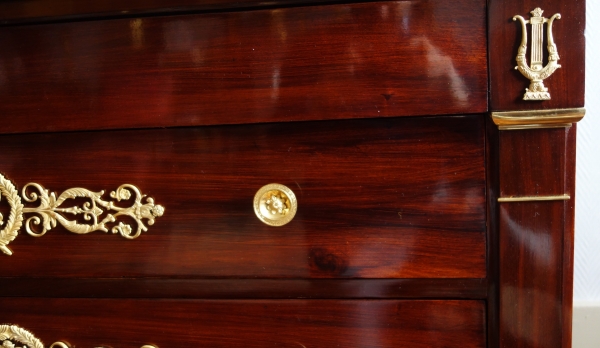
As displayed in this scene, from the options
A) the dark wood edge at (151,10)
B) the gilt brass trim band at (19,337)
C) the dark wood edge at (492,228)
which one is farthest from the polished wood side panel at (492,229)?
the gilt brass trim band at (19,337)

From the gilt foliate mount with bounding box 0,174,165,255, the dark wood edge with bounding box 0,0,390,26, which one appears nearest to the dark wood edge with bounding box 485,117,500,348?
the dark wood edge with bounding box 0,0,390,26

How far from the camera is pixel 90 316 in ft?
1.58

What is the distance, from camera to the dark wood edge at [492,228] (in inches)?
16.1

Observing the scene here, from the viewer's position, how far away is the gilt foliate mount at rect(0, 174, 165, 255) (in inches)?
17.8

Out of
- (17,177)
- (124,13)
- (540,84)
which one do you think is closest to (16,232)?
(17,177)

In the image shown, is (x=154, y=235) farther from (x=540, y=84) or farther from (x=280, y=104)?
(x=540, y=84)

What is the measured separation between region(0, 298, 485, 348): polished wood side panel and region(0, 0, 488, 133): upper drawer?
0.17 m

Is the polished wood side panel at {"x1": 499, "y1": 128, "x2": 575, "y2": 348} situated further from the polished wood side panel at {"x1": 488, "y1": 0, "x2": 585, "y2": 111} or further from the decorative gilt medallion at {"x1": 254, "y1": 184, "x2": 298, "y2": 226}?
the decorative gilt medallion at {"x1": 254, "y1": 184, "x2": 298, "y2": 226}

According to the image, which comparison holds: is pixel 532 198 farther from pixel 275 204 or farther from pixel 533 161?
pixel 275 204

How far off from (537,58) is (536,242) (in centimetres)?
15

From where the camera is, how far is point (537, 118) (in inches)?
15.2

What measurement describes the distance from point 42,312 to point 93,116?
208mm

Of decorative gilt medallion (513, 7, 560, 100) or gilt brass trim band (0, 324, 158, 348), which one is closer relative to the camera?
decorative gilt medallion (513, 7, 560, 100)

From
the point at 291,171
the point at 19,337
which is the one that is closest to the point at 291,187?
the point at 291,171
